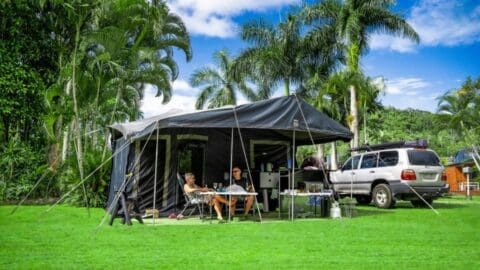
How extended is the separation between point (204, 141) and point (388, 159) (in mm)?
4906

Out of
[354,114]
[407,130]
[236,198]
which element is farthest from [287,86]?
[407,130]

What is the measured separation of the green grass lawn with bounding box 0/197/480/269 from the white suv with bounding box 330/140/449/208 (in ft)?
9.27

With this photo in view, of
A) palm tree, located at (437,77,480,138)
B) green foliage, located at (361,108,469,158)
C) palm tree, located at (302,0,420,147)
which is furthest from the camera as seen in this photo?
green foliage, located at (361,108,469,158)

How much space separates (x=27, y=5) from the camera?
16812 millimetres

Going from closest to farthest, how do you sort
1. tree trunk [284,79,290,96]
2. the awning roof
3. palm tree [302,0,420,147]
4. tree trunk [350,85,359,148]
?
the awning roof, tree trunk [350,85,359,148], palm tree [302,0,420,147], tree trunk [284,79,290,96]

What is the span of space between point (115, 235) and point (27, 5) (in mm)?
12235

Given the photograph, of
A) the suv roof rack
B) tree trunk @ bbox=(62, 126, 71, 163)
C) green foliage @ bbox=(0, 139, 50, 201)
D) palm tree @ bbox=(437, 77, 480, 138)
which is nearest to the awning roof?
the suv roof rack

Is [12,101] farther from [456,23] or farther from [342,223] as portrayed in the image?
[456,23]

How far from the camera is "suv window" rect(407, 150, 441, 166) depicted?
1259 centimetres

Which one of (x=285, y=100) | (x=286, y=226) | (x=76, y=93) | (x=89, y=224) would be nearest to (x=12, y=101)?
(x=76, y=93)

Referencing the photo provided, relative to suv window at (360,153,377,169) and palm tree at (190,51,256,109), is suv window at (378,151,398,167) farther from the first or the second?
palm tree at (190,51,256,109)

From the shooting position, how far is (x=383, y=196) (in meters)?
13.1

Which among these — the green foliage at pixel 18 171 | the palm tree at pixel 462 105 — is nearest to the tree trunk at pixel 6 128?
the green foliage at pixel 18 171

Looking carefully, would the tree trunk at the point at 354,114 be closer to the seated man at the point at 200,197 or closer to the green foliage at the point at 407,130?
the seated man at the point at 200,197
